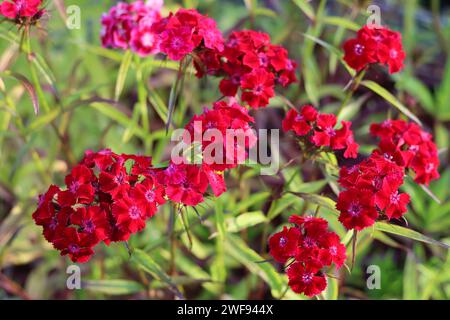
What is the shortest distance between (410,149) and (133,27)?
0.88 metres

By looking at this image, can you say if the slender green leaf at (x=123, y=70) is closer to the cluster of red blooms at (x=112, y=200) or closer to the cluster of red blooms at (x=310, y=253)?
the cluster of red blooms at (x=112, y=200)

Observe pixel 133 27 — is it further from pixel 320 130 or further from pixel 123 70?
pixel 320 130

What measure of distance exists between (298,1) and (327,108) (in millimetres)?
880

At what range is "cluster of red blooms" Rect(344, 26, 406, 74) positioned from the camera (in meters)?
1.67

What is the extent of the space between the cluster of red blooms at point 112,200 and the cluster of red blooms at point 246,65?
33cm

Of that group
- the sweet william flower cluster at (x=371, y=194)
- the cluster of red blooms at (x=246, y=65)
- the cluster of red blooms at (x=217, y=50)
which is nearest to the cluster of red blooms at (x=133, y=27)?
the cluster of red blooms at (x=217, y=50)

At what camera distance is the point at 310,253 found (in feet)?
4.56

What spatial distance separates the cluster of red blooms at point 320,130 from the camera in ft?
5.02

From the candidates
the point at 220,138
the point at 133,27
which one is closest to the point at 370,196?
the point at 220,138

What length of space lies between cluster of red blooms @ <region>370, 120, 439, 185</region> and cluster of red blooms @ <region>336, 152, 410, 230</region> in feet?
0.65

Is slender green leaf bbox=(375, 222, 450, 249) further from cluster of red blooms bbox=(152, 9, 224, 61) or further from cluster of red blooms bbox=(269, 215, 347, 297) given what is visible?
cluster of red blooms bbox=(152, 9, 224, 61)

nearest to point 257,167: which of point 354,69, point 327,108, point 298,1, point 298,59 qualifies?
point 354,69

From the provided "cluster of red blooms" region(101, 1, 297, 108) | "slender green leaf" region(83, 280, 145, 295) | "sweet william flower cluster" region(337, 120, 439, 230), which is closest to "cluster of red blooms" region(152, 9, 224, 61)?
"cluster of red blooms" region(101, 1, 297, 108)
